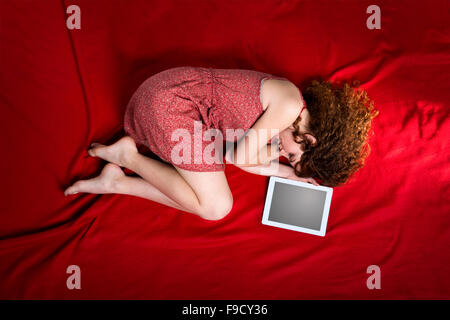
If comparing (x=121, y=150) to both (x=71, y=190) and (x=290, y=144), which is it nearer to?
(x=71, y=190)

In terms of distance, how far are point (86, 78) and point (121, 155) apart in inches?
15.9

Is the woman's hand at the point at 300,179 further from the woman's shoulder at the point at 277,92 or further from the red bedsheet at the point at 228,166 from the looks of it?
the woman's shoulder at the point at 277,92

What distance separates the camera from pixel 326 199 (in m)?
1.27

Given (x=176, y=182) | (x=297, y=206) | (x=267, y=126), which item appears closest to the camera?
(x=267, y=126)

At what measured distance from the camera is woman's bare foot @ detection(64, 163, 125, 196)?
1.17 m

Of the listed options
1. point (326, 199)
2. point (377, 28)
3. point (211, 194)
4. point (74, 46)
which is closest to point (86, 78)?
point (74, 46)

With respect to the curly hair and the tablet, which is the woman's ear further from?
the tablet

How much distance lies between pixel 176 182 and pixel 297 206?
485 mm

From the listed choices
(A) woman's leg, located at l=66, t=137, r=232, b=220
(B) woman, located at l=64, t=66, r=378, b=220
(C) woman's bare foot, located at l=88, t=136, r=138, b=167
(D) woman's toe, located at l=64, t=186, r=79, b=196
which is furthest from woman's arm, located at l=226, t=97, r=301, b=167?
(D) woman's toe, located at l=64, t=186, r=79, b=196

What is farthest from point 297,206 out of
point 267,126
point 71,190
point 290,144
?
point 71,190

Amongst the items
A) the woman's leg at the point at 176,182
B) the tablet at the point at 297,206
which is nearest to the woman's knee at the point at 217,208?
the woman's leg at the point at 176,182

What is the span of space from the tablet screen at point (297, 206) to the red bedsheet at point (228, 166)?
0.16 feet

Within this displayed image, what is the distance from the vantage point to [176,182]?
1102 mm

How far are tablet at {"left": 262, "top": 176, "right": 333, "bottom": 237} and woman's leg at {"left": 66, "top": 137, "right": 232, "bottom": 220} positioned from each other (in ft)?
0.63
